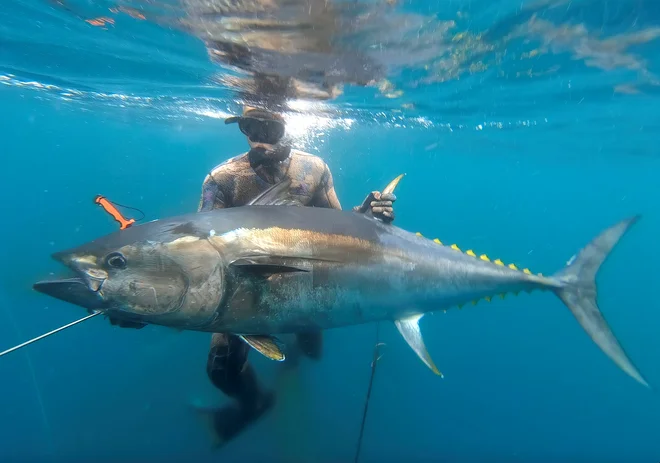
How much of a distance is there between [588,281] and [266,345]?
3.52 metres

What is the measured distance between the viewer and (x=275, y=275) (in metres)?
2.68

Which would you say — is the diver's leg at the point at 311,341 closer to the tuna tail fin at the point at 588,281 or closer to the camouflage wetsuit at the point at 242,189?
the camouflage wetsuit at the point at 242,189

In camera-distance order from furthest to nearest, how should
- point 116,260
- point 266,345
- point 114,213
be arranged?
point 114,213
point 266,345
point 116,260

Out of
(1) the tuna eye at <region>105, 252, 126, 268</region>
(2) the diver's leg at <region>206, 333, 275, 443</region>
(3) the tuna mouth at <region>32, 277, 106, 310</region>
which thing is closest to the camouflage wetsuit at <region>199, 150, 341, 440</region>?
(2) the diver's leg at <region>206, 333, 275, 443</region>

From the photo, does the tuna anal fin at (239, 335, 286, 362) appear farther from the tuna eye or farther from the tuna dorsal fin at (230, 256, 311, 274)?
the tuna eye

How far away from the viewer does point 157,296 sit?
233 centimetres

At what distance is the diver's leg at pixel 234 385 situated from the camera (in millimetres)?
4801

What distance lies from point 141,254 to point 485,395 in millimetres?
11949

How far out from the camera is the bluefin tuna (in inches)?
91.2

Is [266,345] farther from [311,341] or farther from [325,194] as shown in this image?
[311,341]

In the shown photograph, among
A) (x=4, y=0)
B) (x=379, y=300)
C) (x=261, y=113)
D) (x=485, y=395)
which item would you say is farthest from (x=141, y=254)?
(x=485, y=395)

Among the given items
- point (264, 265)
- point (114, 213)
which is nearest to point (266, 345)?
point (264, 265)

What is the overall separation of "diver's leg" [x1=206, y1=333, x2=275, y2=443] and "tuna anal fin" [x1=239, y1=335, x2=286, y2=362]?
7.07 ft

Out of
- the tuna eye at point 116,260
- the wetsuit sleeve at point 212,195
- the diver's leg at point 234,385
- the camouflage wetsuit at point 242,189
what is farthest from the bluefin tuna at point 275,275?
the diver's leg at point 234,385
